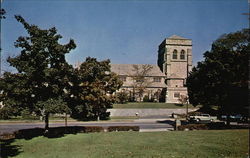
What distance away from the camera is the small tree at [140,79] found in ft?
205

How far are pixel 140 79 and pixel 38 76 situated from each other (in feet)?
151

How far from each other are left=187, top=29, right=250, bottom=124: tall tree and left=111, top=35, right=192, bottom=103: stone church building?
36.6 metres

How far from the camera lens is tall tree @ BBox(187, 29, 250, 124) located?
76.5ft

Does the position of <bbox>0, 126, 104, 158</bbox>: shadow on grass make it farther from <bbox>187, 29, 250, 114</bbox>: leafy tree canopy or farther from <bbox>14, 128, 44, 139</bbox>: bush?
<bbox>187, 29, 250, 114</bbox>: leafy tree canopy

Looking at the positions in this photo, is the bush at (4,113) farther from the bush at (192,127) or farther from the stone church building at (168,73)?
the stone church building at (168,73)

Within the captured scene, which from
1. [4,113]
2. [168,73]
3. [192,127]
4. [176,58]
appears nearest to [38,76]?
[4,113]

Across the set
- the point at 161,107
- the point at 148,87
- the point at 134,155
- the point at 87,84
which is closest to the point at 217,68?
the point at 87,84

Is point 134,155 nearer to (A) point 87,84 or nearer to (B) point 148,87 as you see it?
(A) point 87,84

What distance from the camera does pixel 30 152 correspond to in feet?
49.1

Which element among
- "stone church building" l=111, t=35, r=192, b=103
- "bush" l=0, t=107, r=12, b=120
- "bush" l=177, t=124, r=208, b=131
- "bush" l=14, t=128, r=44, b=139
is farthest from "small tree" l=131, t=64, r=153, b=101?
"bush" l=0, t=107, r=12, b=120

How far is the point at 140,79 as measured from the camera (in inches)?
2484

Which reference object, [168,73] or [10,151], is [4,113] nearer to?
[10,151]

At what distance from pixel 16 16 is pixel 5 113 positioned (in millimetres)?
8556

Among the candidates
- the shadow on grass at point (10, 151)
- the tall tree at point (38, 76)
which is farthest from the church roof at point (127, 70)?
the shadow on grass at point (10, 151)
